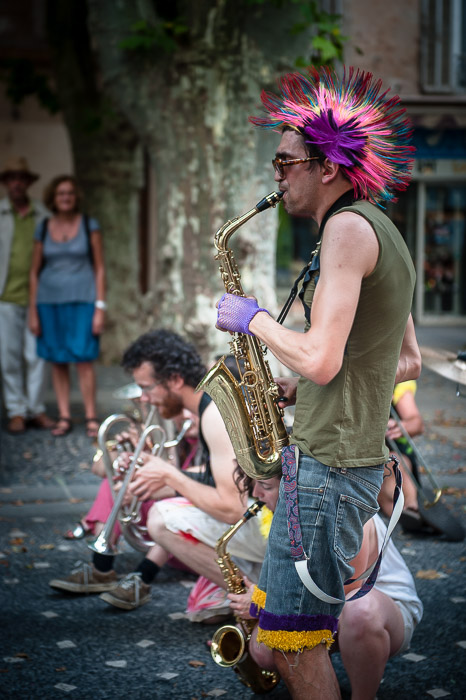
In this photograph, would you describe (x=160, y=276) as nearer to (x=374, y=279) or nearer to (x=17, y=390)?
(x=17, y=390)

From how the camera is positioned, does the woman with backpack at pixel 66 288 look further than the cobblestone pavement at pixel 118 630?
Yes

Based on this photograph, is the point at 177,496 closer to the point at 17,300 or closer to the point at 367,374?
the point at 367,374

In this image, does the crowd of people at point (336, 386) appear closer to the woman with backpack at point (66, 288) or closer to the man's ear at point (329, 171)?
the man's ear at point (329, 171)

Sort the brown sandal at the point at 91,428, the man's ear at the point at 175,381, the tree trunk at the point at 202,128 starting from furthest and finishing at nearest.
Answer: the tree trunk at the point at 202,128 < the brown sandal at the point at 91,428 < the man's ear at the point at 175,381

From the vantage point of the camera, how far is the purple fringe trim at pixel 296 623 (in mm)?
2420

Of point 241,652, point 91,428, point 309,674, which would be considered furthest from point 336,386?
point 91,428

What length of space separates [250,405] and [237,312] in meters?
0.51

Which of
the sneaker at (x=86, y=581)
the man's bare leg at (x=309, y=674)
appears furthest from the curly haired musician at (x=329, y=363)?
the sneaker at (x=86, y=581)

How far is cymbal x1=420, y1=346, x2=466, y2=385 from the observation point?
3004 mm

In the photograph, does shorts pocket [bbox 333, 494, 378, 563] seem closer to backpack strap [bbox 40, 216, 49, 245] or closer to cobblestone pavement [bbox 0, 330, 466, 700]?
cobblestone pavement [bbox 0, 330, 466, 700]

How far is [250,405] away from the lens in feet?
9.59

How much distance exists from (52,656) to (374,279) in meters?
2.11

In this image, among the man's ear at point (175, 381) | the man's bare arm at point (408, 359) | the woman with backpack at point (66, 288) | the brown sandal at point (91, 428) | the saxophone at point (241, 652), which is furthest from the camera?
the woman with backpack at point (66, 288)

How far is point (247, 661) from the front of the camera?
315 centimetres
